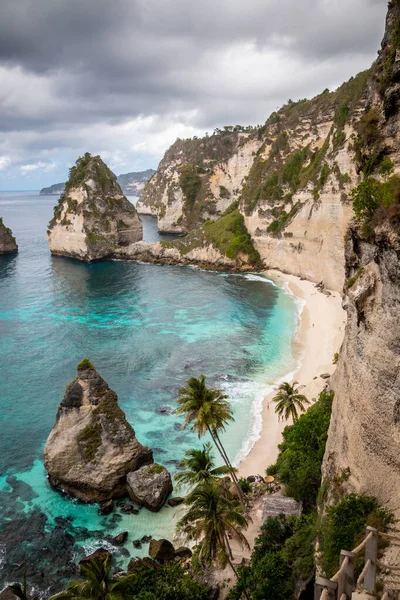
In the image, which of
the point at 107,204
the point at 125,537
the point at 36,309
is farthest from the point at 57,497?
the point at 107,204

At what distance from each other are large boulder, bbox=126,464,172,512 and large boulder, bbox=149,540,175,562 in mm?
3768

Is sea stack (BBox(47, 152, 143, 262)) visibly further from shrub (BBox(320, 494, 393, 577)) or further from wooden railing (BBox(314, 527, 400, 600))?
wooden railing (BBox(314, 527, 400, 600))

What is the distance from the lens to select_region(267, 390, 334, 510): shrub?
2800 centimetres

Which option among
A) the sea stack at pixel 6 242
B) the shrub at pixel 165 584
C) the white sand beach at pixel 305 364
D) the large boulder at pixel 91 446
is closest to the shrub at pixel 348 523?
the shrub at pixel 165 584

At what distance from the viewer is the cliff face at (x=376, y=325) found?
17719mm

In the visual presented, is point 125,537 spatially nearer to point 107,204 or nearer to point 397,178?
point 397,178

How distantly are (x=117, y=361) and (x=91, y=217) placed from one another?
2923 inches

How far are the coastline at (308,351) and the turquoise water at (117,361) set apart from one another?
1.34 metres

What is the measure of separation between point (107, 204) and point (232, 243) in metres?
42.1

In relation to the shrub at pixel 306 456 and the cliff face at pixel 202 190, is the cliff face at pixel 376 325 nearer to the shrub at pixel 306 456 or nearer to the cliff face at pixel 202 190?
the shrub at pixel 306 456

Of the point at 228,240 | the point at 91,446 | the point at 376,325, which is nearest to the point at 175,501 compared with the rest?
the point at 91,446

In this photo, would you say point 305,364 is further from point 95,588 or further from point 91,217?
point 91,217

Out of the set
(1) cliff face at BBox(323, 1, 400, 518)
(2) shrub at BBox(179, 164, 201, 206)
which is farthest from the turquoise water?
(2) shrub at BBox(179, 164, 201, 206)

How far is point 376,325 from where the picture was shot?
18844 mm
